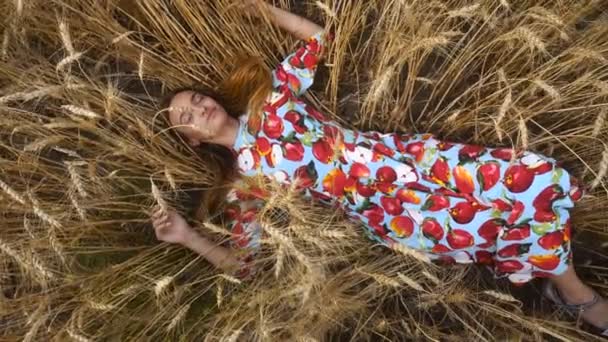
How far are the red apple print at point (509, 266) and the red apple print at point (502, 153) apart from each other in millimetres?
305

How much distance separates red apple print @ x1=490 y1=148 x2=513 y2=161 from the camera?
58.5 inches

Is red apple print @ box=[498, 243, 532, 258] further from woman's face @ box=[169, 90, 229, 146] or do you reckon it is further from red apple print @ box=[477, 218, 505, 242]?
woman's face @ box=[169, 90, 229, 146]

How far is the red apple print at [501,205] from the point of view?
1471 mm

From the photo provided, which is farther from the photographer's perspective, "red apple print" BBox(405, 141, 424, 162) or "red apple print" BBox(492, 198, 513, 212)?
"red apple print" BBox(405, 141, 424, 162)

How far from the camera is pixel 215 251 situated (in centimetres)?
153

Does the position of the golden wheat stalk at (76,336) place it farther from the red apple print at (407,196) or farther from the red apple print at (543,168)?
the red apple print at (543,168)

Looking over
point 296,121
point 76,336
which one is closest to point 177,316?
point 76,336

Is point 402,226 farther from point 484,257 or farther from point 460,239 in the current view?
point 484,257

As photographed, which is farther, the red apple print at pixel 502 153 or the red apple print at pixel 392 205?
the red apple print at pixel 392 205

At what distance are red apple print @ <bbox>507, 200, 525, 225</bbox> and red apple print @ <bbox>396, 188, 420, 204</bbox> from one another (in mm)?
268

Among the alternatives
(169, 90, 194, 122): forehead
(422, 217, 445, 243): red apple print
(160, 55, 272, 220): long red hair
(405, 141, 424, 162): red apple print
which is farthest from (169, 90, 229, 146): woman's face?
(422, 217, 445, 243): red apple print

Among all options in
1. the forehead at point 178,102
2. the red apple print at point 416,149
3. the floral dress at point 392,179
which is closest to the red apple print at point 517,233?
the floral dress at point 392,179

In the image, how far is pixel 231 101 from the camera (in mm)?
1687

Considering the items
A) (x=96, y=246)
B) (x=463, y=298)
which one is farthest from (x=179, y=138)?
(x=463, y=298)
